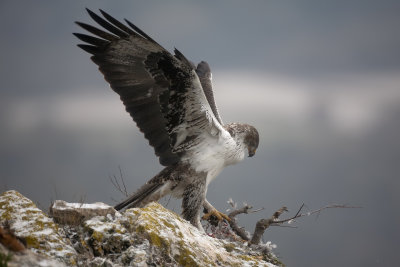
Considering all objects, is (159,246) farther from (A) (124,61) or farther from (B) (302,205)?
(A) (124,61)

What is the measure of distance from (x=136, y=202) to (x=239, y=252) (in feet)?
5.58

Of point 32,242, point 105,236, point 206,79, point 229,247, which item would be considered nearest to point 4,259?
point 32,242

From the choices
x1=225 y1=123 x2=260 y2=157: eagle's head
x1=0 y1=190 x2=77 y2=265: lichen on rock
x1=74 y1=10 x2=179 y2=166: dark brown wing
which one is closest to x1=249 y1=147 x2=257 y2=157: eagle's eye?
x1=225 y1=123 x2=260 y2=157: eagle's head

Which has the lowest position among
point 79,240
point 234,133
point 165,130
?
point 79,240

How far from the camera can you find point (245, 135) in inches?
255

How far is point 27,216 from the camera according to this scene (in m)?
3.75

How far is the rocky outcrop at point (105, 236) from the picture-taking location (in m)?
3.50

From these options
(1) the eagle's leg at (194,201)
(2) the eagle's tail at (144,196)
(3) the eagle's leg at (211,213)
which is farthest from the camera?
(3) the eagle's leg at (211,213)

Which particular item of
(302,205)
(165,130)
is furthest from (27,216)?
(302,205)

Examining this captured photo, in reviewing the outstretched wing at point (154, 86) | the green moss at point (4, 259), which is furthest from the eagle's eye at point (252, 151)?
the green moss at point (4, 259)

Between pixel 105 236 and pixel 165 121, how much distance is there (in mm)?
2269

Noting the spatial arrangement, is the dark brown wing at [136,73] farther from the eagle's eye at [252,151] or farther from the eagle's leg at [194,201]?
the eagle's eye at [252,151]

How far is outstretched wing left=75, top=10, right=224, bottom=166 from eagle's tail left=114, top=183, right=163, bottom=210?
405mm

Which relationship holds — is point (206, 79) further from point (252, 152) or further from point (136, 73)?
point (136, 73)
